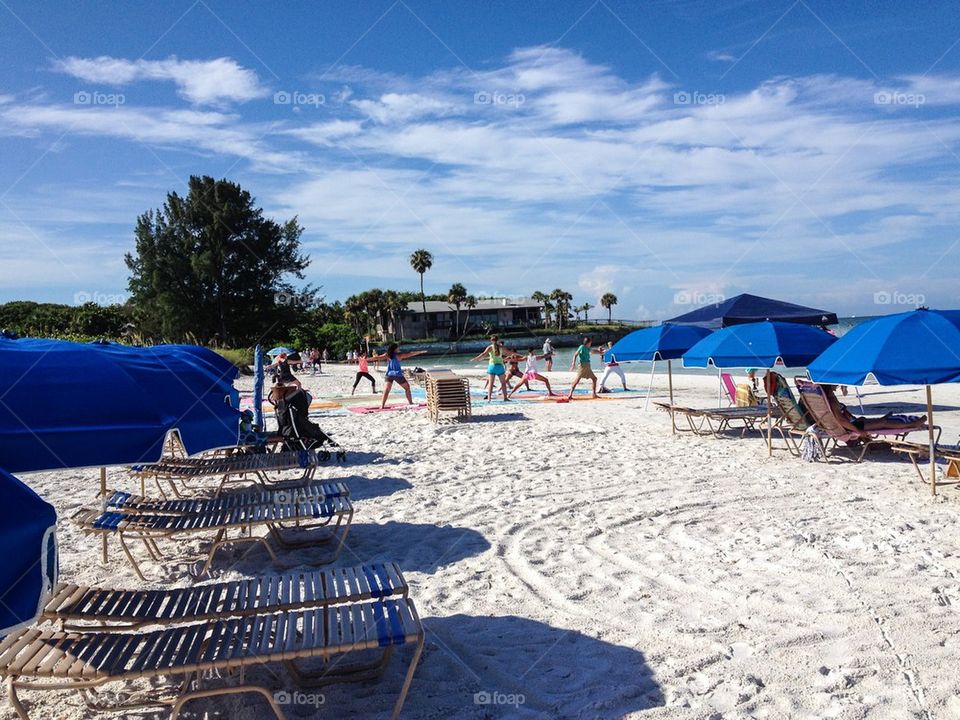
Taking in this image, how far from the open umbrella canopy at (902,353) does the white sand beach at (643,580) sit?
1225mm

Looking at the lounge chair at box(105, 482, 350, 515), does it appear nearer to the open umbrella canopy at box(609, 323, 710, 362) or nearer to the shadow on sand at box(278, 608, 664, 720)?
the shadow on sand at box(278, 608, 664, 720)

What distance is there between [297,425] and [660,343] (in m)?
6.01

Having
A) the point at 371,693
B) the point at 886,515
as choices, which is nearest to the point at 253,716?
the point at 371,693

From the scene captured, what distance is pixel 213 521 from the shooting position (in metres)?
5.35

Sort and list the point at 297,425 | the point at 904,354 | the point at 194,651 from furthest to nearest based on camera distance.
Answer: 1. the point at 297,425
2. the point at 904,354
3. the point at 194,651

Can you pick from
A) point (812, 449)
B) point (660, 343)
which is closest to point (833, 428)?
point (812, 449)

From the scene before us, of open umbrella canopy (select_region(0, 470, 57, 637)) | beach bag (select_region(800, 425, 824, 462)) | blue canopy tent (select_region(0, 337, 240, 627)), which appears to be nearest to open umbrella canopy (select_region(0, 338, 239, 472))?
blue canopy tent (select_region(0, 337, 240, 627))

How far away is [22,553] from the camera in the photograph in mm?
2268

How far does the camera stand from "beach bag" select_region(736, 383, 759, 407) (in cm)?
1282

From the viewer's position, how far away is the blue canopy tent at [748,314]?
1319cm

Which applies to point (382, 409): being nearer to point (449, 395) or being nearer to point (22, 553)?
point (449, 395)

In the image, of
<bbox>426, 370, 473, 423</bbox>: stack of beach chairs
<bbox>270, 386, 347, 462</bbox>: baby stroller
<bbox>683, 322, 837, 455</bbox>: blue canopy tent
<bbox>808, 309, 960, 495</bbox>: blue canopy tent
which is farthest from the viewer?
<bbox>426, 370, 473, 423</bbox>: stack of beach chairs

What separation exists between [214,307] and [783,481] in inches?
1956

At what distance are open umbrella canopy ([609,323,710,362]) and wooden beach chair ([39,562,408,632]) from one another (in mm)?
8374
